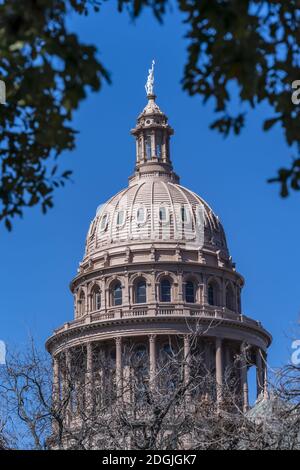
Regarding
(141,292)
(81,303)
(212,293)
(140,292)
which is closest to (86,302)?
(81,303)

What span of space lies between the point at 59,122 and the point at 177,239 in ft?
276

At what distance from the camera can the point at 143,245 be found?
92438mm

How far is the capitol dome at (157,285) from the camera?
88.6m

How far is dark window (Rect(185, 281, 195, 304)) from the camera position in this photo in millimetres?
92375

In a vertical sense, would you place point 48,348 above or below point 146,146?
below

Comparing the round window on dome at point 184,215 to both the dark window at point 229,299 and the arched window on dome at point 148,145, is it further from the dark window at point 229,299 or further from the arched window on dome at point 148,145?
the arched window on dome at point 148,145

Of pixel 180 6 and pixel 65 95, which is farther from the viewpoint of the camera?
pixel 180 6

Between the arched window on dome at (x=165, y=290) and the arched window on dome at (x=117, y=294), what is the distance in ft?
11.9

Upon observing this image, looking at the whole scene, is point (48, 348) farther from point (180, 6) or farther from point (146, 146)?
point (180, 6)

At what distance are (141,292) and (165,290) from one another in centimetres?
208
